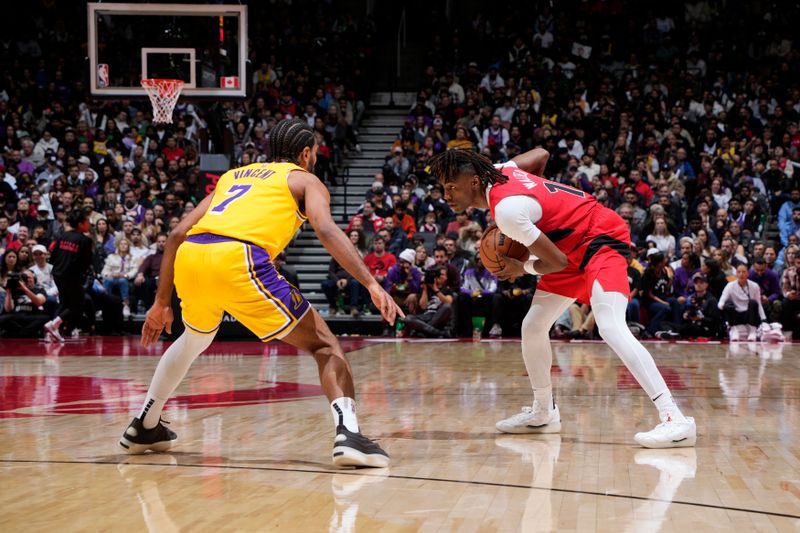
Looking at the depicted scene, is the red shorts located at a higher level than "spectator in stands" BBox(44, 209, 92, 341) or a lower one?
higher

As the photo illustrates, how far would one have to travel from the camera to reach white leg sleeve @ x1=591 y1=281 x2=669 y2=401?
16.8ft

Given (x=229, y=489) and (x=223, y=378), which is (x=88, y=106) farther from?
(x=229, y=489)

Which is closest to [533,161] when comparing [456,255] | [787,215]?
[456,255]

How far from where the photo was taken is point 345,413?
4.56m

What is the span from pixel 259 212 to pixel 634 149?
1344 cm

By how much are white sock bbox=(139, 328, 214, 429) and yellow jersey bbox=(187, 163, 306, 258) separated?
20.0 inches

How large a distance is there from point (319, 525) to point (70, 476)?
1419 mm

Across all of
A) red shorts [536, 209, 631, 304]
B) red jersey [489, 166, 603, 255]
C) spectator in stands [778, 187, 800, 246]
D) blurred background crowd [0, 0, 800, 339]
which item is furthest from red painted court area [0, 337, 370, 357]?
spectator in stands [778, 187, 800, 246]

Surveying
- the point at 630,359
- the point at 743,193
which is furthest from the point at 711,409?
the point at 743,193

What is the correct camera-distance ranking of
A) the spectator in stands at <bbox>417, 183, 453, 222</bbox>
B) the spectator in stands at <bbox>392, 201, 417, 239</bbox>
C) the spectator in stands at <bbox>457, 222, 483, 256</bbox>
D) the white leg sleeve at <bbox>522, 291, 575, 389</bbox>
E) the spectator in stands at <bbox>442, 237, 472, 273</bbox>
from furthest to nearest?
the spectator in stands at <bbox>417, 183, 453, 222</bbox>
the spectator in stands at <bbox>392, 201, 417, 239</bbox>
the spectator in stands at <bbox>457, 222, 483, 256</bbox>
the spectator in stands at <bbox>442, 237, 472, 273</bbox>
the white leg sleeve at <bbox>522, 291, 575, 389</bbox>

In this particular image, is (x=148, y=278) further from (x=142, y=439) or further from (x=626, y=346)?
(x=626, y=346)

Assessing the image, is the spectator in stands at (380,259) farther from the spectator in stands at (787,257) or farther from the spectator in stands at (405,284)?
the spectator in stands at (787,257)

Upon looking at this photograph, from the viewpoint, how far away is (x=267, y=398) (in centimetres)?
713

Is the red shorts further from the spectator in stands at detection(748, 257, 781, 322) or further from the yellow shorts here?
the spectator in stands at detection(748, 257, 781, 322)
